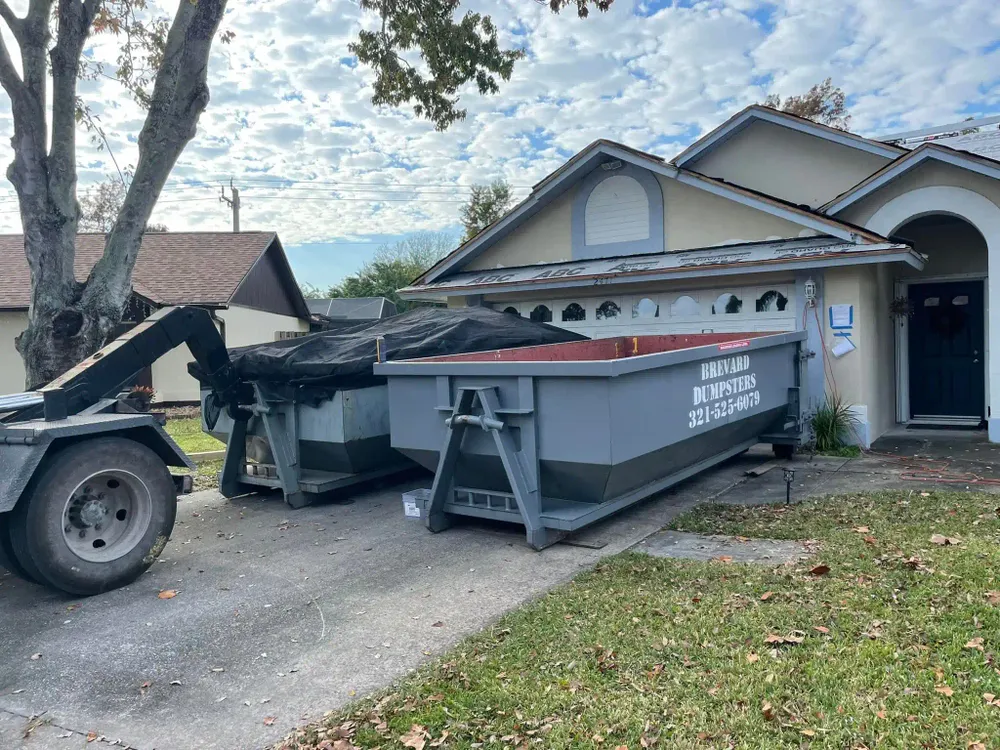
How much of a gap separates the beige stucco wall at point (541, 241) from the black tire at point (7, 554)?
9846mm

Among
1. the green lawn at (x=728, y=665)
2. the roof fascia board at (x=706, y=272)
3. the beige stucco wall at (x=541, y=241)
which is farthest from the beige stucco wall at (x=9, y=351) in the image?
the green lawn at (x=728, y=665)

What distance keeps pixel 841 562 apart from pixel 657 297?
699cm

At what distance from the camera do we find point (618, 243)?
1266cm

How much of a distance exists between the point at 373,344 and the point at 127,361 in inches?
101

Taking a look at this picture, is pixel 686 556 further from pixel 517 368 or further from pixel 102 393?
pixel 102 393

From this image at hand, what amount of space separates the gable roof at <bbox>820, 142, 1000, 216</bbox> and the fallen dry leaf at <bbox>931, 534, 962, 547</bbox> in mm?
5731

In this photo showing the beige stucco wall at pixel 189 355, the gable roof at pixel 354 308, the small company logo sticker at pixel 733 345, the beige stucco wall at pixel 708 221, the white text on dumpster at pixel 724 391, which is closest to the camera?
the white text on dumpster at pixel 724 391

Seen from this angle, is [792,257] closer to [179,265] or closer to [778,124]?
[778,124]

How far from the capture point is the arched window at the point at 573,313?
12710 mm

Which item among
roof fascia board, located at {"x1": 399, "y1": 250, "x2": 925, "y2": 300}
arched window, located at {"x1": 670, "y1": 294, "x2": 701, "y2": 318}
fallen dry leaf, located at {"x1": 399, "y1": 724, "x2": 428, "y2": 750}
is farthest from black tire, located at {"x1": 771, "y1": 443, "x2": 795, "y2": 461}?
fallen dry leaf, located at {"x1": 399, "y1": 724, "x2": 428, "y2": 750}

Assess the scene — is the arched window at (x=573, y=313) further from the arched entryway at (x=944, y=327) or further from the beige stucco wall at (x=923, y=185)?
the arched entryway at (x=944, y=327)

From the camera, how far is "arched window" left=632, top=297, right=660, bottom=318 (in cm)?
1183

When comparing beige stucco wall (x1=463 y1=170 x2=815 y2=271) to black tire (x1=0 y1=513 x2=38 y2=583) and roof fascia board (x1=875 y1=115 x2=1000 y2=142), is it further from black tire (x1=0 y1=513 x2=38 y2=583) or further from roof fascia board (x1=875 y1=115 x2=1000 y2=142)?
black tire (x1=0 y1=513 x2=38 y2=583)

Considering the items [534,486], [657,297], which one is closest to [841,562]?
[534,486]
